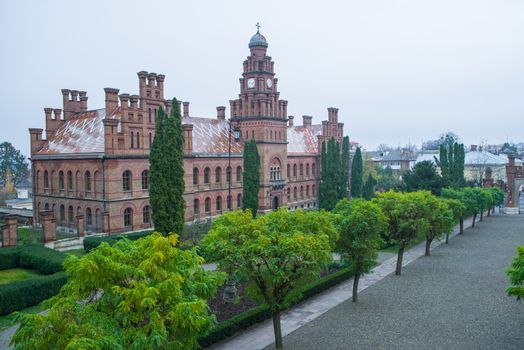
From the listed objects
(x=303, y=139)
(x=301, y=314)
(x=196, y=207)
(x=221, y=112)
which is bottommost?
(x=301, y=314)

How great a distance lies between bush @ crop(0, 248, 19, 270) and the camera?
3200 centimetres

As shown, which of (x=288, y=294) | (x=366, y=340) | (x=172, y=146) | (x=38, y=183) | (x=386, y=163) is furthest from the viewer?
(x=386, y=163)

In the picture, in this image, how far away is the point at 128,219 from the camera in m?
44.8

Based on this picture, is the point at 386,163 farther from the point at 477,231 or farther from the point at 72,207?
the point at 72,207

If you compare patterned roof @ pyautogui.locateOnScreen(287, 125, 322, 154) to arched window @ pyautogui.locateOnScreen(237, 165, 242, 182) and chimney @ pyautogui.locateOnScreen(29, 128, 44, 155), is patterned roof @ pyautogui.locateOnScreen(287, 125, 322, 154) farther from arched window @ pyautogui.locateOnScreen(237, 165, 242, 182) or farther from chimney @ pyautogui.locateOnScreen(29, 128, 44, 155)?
chimney @ pyautogui.locateOnScreen(29, 128, 44, 155)

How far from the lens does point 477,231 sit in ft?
177

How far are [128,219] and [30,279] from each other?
18793mm

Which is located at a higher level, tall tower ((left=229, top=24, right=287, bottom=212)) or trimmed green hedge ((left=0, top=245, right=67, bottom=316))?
tall tower ((left=229, top=24, right=287, bottom=212))

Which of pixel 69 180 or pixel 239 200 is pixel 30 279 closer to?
pixel 69 180

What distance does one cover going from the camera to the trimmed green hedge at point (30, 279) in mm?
24406

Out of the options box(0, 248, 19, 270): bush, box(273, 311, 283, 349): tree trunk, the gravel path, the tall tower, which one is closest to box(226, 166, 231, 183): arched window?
the tall tower

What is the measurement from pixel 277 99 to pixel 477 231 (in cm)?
3058

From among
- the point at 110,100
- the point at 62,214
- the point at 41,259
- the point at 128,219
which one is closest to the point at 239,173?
the point at 128,219

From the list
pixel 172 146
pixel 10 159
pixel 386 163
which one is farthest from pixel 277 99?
pixel 386 163
